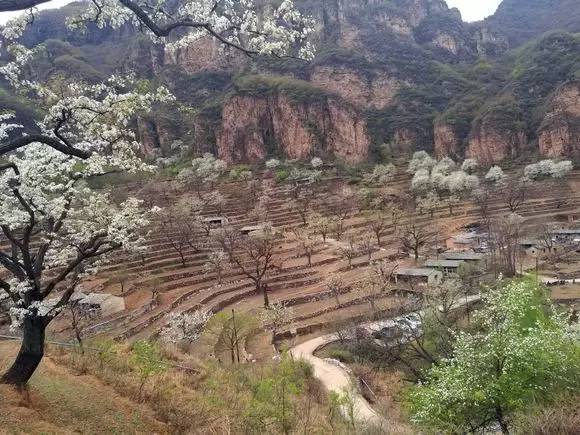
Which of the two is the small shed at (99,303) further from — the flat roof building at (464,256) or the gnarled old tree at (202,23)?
the flat roof building at (464,256)

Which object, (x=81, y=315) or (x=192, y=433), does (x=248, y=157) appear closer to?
(x=81, y=315)

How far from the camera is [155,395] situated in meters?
10.3

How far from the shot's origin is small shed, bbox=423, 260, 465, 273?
42781 millimetres

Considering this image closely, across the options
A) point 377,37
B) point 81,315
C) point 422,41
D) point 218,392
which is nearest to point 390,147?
point 377,37

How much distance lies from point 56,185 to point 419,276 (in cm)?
3620

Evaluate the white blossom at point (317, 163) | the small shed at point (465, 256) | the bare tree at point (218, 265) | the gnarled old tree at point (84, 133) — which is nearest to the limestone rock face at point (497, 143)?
the white blossom at point (317, 163)

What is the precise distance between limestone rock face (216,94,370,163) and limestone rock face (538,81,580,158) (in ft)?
144

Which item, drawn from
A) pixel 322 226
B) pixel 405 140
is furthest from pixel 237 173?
pixel 405 140

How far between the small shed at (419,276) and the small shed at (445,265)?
4.21 ft

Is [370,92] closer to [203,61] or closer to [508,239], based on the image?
[203,61]

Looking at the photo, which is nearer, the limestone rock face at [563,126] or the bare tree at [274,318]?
the bare tree at [274,318]

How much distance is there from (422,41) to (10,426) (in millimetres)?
206957

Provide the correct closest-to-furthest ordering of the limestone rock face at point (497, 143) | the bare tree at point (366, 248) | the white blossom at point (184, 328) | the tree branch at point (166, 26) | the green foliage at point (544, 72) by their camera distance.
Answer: the tree branch at point (166, 26) → the white blossom at point (184, 328) → the bare tree at point (366, 248) → the limestone rock face at point (497, 143) → the green foliage at point (544, 72)

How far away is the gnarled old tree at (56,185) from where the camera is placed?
7965 millimetres
